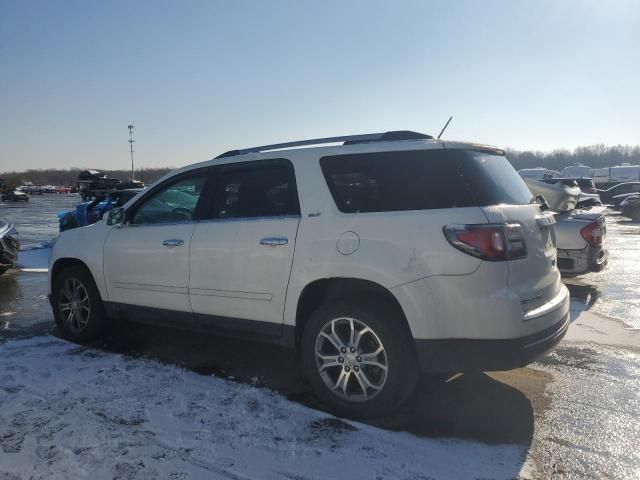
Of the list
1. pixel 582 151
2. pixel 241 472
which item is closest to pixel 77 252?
pixel 241 472

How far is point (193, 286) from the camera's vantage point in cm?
443

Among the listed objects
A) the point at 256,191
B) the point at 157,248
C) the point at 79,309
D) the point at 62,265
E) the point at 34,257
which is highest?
the point at 256,191

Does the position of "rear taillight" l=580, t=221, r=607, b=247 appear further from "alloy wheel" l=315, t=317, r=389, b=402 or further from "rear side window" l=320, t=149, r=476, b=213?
"alloy wheel" l=315, t=317, r=389, b=402

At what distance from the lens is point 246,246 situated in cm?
405

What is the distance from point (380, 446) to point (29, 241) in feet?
51.4

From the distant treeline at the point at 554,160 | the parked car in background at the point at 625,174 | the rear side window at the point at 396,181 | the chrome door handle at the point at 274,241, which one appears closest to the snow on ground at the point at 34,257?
the chrome door handle at the point at 274,241

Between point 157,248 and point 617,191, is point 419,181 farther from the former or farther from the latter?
point 617,191

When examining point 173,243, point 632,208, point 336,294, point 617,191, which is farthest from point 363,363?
point 617,191

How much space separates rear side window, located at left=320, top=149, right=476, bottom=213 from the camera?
342cm

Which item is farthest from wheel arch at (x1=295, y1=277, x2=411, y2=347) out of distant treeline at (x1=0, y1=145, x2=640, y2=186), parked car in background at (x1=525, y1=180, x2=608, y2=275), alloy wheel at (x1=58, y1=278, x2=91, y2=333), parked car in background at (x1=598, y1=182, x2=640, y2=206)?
distant treeline at (x1=0, y1=145, x2=640, y2=186)

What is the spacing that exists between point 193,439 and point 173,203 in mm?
2300

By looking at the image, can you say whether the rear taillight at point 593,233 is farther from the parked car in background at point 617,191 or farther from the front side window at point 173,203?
the parked car in background at point 617,191

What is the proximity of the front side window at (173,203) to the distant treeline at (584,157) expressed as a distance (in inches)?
3660

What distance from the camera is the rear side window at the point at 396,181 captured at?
3420mm
